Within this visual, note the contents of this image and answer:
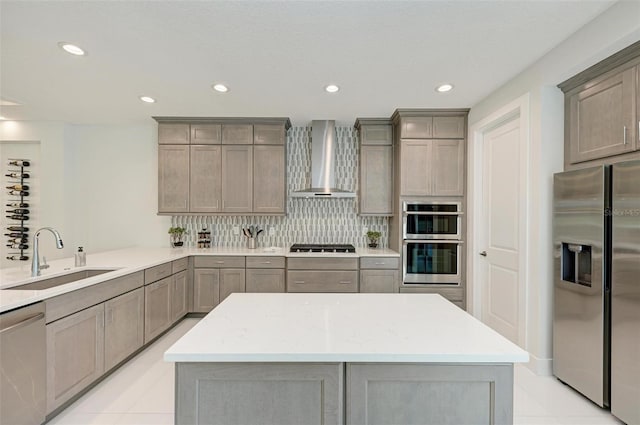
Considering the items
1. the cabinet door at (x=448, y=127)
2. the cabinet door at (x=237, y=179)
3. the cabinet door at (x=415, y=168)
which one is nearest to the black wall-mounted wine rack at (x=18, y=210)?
the cabinet door at (x=237, y=179)

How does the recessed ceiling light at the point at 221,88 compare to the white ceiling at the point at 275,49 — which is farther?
the recessed ceiling light at the point at 221,88

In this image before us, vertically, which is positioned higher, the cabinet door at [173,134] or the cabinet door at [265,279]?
the cabinet door at [173,134]

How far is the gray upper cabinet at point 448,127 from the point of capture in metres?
3.79

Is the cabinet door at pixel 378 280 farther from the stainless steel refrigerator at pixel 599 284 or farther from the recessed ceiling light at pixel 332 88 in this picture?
the recessed ceiling light at pixel 332 88

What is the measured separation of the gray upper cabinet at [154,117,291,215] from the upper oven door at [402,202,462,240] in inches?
63.3

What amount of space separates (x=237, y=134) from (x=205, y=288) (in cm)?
202

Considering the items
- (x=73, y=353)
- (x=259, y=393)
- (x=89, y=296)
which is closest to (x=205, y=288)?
(x=89, y=296)

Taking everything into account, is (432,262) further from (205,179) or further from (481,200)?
(205,179)

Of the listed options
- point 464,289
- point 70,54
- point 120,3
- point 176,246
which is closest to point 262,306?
point 120,3

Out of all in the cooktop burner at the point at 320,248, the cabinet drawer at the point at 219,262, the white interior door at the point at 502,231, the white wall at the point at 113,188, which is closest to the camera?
the white interior door at the point at 502,231

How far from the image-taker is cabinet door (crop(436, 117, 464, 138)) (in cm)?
379

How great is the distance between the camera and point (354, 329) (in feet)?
4.21

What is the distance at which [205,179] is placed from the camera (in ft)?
13.5

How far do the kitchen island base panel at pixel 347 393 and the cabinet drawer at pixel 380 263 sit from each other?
8.83ft
